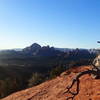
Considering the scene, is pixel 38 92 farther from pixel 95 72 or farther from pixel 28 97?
pixel 95 72

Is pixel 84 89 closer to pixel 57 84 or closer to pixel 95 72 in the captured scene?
pixel 57 84

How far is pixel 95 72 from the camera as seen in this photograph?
830 centimetres

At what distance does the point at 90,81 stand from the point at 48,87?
19.5 feet

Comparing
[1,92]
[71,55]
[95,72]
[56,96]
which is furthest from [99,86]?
[71,55]

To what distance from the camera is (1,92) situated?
53.0 m

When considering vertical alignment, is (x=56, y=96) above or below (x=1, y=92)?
above

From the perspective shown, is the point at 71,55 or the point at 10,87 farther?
the point at 71,55

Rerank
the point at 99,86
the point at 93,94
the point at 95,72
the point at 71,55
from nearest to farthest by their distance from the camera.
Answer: the point at 95,72
the point at 93,94
the point at 99,86
the point at 71,55

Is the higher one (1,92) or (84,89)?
(84,89)

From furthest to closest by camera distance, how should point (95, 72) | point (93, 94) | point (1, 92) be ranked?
point (1, 92) < point (93, 94) < point (95, 72)

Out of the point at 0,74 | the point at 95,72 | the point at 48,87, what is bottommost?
the point at 0,74

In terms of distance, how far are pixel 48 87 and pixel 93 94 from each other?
872 centimetres

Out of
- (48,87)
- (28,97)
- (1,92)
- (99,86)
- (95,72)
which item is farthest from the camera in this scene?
(1,92)

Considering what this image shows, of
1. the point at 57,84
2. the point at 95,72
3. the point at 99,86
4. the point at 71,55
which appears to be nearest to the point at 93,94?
the point at 99,86
